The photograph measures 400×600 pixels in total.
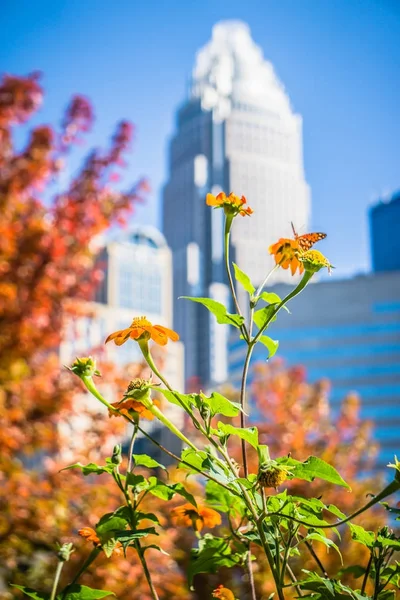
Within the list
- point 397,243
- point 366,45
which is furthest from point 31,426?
point 397,243

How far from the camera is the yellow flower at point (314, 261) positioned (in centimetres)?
91

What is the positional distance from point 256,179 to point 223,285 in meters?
15.4

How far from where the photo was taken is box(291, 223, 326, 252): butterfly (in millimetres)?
956

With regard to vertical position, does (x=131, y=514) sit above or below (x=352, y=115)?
below

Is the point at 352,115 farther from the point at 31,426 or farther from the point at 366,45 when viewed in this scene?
the point at 31,426

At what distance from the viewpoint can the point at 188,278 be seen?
302ft

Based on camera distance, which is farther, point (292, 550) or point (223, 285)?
point (223, 285)

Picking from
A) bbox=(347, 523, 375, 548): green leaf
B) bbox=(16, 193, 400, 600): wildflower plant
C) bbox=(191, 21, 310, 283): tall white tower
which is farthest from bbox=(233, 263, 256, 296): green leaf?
bbox=(191, 21, 310, 283): tall white tower

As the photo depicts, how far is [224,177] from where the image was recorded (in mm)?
90500

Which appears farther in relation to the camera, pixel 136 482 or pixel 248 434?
pixel 136 482

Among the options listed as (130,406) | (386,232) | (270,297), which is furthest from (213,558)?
(386,232)

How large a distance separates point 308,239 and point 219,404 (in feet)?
0.97

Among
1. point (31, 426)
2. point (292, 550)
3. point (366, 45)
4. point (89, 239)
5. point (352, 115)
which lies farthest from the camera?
point (352, 115)

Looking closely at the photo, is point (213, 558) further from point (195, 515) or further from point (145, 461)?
point (145, 461)
